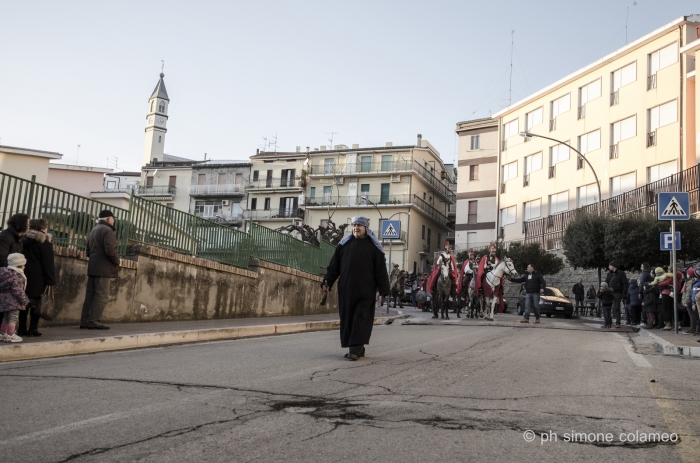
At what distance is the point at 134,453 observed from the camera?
3771 millimetres

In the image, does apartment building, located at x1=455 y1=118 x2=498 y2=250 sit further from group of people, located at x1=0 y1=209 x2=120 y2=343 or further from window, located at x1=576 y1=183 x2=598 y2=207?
group of people, located at x1=0 y1=209 x2=120 y2=343

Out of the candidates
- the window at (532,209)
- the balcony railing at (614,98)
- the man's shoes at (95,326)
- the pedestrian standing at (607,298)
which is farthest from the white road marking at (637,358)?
the window at (532,209)

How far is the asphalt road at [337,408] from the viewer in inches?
155

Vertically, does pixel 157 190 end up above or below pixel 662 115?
above

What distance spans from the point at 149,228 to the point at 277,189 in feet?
225

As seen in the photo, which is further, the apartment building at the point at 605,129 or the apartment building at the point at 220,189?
the apartment building at the point at 220,189

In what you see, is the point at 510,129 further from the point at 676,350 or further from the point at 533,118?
the point at 676,350

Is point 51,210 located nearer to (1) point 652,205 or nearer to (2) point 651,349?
(2) point 651,349

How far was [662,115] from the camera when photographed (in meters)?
39.5

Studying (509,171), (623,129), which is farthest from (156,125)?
(623,129)

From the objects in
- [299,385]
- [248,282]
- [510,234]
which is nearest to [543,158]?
[510,234]

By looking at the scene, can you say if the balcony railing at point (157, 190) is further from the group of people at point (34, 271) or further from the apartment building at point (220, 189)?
the group of people at point (34, 271)

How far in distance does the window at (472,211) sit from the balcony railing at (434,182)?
14141mm

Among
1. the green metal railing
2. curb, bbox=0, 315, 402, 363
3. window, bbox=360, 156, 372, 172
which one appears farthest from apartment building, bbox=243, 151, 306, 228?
the green metal railing
